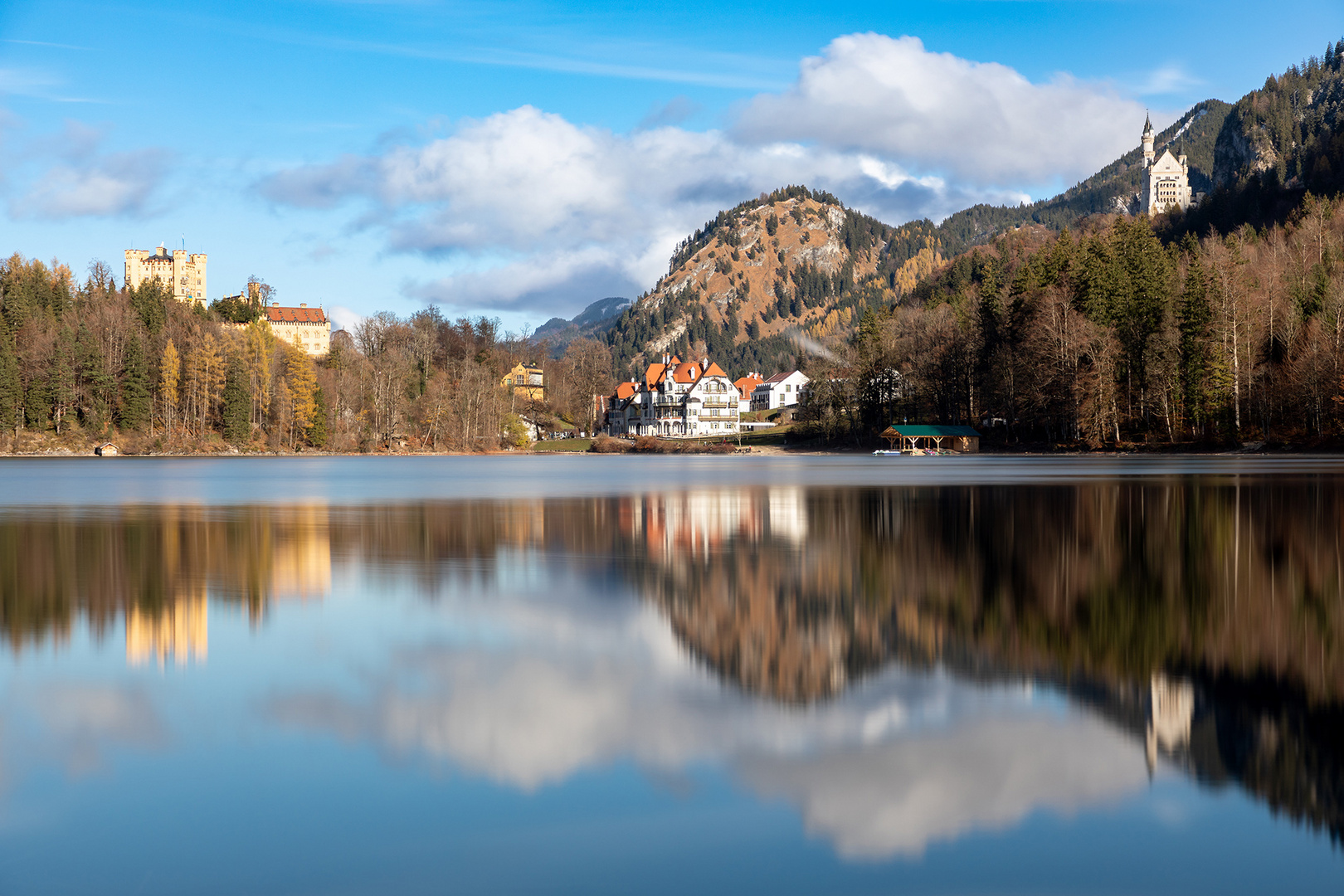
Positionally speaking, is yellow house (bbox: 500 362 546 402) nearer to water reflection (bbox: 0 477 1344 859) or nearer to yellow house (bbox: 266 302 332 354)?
yellow house (bbox: 266 302 332 354)

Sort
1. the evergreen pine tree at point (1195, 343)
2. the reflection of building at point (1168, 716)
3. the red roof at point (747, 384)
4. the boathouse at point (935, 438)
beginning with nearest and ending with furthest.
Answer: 1. the reflection of building at point (1168, 716)
2. the evergreen pine tree at point (1195, 343)
3. the boathouse at point (935, 438)
4. the red roof at point (747, 384)

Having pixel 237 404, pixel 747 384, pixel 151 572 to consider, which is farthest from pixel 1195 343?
pixel 747 384

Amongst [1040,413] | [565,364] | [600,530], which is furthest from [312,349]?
[600,530]

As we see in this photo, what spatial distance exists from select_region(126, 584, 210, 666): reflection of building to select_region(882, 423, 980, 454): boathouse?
88842 mm

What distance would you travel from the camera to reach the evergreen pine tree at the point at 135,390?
102312 millimetres

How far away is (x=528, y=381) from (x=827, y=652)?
490ft

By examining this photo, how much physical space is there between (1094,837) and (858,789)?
1.36m

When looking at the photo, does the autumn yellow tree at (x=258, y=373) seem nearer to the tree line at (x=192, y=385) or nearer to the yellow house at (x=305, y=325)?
the tree line at (x=192, y=385)

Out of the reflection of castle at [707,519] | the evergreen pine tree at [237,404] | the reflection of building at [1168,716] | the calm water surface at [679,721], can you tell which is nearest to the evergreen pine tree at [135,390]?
the evergreen pine tree at [237,404]

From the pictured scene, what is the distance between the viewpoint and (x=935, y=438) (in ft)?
327

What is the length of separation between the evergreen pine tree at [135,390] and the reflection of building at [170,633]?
330 feet

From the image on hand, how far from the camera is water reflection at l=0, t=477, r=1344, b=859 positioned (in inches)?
261

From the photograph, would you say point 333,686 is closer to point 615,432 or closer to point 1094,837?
point 1094,837

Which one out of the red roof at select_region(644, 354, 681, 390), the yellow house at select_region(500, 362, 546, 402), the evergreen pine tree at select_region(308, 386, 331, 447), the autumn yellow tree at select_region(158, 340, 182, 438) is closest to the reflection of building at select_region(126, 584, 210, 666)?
the evergreen pine tree at select_region(308, 386, 331, 447)
